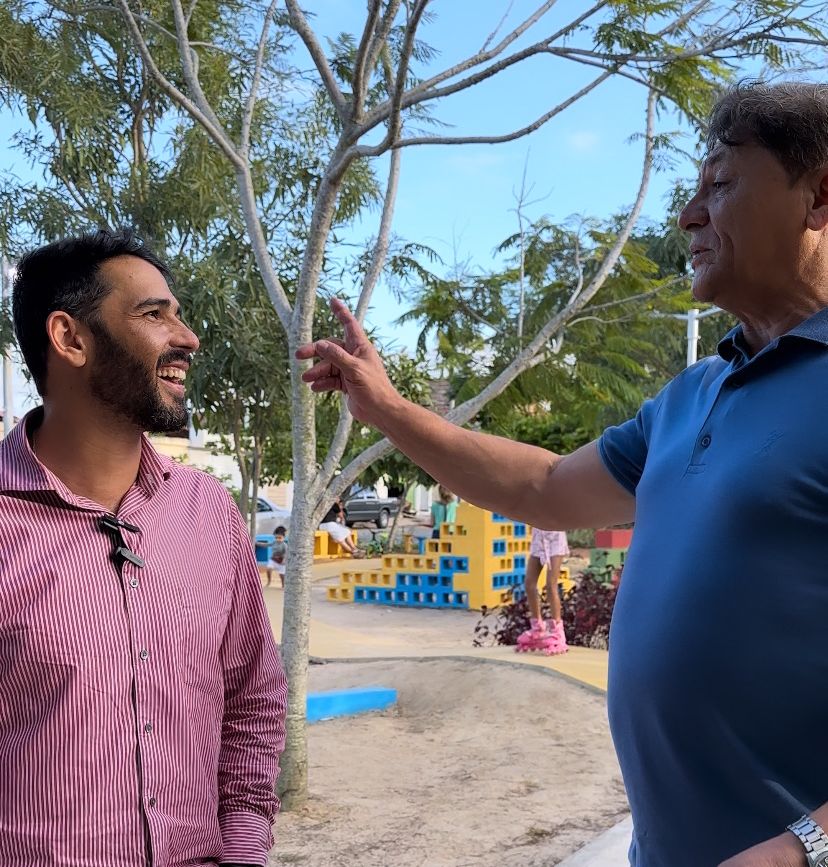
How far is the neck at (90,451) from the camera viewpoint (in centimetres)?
196

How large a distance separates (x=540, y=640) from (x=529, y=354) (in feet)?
12.8

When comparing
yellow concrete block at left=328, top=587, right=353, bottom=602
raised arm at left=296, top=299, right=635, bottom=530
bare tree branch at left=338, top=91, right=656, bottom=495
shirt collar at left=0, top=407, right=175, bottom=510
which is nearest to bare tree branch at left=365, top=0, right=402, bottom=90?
bare tree branch at left=338, top=91, right=656, bottom=495

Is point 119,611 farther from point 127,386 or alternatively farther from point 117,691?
point 127,386

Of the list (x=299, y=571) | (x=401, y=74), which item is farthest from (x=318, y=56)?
(x=299, y=571)

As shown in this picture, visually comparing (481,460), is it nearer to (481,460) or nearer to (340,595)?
(481,460)

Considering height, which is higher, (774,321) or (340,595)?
(774,321)

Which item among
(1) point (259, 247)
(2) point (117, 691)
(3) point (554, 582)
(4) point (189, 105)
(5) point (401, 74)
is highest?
(4) point (189, 105)

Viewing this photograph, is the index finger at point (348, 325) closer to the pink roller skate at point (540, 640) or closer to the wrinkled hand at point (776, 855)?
the wrinkled hand at point (776, 855)

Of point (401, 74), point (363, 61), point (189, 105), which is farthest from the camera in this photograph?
point (189, 105)

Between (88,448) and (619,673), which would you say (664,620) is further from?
(88,448)

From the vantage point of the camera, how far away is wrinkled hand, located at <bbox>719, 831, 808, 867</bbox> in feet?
4.56

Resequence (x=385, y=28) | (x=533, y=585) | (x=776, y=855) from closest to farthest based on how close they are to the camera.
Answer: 1. (x=776, y=855)
2. (x=385, y=28)
3. (x=533, y=585)

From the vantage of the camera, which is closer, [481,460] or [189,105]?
[481,460]

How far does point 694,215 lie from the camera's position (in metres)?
1.97
